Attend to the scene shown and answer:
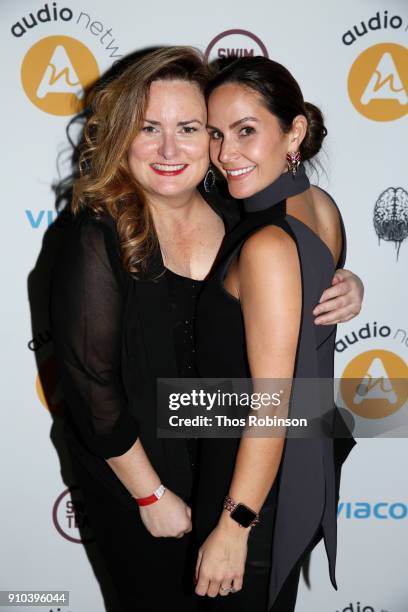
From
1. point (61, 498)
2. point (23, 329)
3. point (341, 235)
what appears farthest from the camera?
point (61, 498)

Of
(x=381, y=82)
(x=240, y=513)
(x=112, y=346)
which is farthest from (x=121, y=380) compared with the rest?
(x=381, y=82)

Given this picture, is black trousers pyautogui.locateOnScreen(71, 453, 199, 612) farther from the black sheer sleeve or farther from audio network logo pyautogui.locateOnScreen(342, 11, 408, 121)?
audio network logo pyautogui.locateOnScreen(342, 11, 408, 121)

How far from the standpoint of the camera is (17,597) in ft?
7.40

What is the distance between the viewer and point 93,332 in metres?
1.42

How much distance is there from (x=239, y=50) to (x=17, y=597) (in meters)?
1.99

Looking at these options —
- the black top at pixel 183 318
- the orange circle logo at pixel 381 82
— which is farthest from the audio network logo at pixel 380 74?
the black top at pixel 183 318

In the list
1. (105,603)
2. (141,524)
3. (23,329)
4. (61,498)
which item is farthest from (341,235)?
(105,603)

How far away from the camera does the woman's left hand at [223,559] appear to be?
4.51 feet

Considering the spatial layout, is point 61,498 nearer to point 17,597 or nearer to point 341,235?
point 17,597

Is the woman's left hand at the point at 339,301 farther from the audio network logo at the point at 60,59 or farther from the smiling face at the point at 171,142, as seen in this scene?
the audio network logo at the point at 60,59

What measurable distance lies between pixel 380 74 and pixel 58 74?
3.28 feet

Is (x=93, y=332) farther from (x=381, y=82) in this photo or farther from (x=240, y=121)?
(x=381, y=82)

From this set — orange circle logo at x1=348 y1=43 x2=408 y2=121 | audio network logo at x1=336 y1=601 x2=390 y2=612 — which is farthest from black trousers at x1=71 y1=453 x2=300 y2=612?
orange circle logo at x1=348 y1=43 x2=408 y2=121

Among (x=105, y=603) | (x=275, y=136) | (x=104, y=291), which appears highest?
(x=275, y=136)
